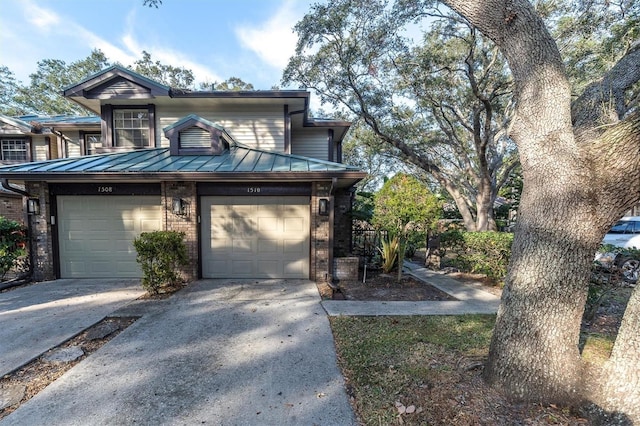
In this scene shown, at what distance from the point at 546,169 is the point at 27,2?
10864 millimetres

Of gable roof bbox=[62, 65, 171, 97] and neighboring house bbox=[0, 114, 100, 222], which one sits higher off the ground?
gable roof bbox=[62, 65, 171, 97]

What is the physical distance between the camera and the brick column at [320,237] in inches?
271

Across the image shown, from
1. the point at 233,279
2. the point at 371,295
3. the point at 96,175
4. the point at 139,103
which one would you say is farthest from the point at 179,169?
the point at 371,295

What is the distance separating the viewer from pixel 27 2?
6.45 meters

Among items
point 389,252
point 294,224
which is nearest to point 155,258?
point 294,224

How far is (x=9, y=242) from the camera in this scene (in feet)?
21.1

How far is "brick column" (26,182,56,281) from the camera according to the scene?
6801 millimetres

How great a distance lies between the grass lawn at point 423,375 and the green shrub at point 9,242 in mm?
7786

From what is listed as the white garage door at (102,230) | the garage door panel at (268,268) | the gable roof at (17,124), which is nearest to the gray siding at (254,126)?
the white garage door at (102,230)

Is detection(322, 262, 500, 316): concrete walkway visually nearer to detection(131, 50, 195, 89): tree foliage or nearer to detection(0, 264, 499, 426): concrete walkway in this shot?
detection(0, 264, 499, 426): concrete walkway

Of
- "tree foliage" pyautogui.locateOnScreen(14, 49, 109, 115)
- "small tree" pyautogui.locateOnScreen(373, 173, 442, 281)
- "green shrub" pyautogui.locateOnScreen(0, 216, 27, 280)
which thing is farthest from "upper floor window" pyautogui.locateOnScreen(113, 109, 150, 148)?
"tree foliage" pyautogui.locateOnScreen(14, 49, 109, 115)

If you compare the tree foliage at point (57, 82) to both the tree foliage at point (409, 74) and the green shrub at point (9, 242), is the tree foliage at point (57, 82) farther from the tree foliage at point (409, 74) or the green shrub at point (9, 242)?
the green shrub at point (9, 242)

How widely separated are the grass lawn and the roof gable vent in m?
5.87

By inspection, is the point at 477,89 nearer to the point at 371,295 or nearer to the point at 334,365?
the point at 371,295
